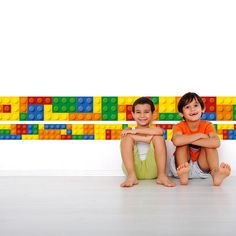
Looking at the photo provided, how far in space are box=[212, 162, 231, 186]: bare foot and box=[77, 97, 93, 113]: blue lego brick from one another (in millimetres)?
1043

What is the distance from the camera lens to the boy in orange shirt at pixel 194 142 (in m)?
3.19

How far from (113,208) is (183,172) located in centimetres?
77

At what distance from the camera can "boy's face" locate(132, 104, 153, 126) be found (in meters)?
3.33

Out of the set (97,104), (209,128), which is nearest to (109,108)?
(97,104)

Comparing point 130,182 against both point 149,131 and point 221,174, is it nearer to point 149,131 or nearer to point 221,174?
point 149,131

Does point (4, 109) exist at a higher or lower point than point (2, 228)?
higher

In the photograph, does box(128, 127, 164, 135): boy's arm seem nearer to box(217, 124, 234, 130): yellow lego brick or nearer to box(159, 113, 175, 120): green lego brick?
box(159, 113, 175, 120): green lego brick

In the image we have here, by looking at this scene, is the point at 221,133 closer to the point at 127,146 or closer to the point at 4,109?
the point at 127,146

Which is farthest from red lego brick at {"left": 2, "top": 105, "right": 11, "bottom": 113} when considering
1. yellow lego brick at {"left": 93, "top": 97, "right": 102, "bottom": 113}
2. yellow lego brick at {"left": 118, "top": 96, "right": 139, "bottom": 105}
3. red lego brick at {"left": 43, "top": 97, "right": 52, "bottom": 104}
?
yellow lego brick at {"left": 118, "top": 96, "right": 139, "bottom": 105}

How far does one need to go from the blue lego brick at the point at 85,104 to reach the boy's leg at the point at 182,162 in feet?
2.40

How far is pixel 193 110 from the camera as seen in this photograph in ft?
10.7
